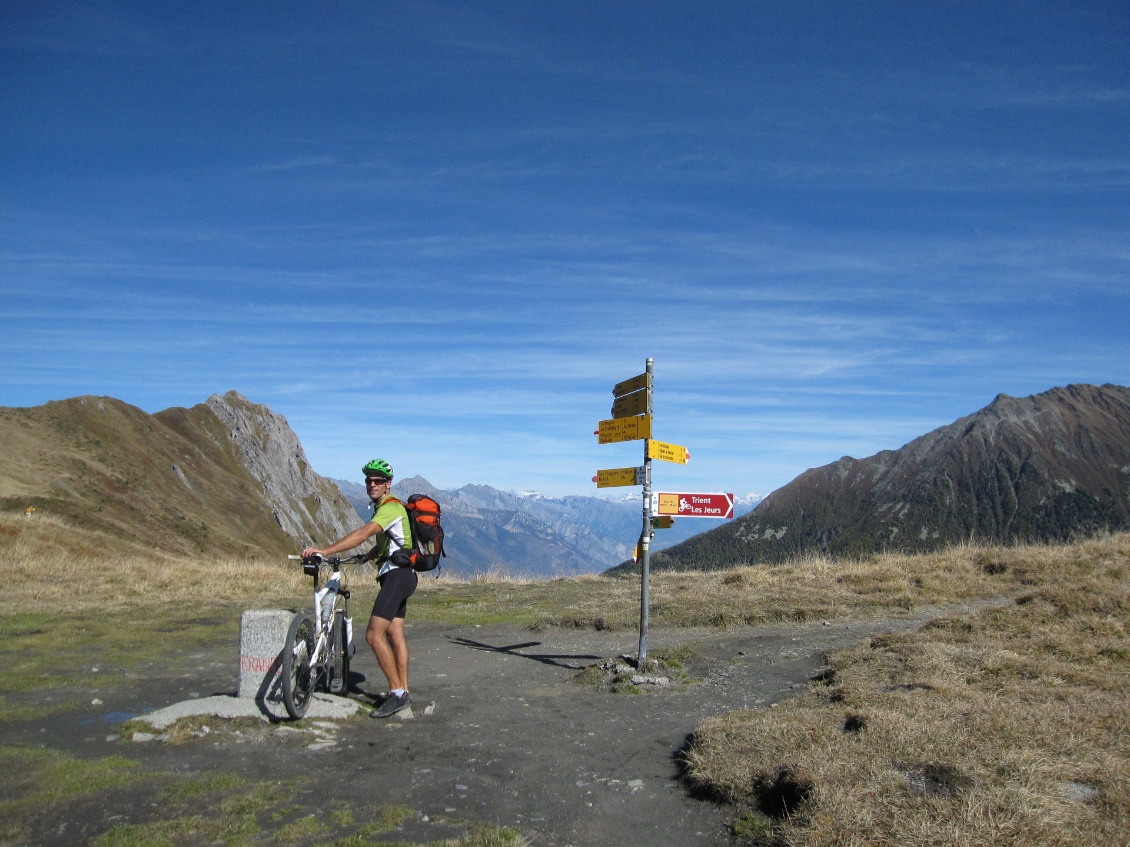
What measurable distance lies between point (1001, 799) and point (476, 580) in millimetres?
17815

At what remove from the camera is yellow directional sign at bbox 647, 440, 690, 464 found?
9445 millimetres

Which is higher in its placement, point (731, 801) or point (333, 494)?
point (333, 494)

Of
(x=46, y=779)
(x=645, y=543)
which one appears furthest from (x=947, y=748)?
(x=46, y=779)

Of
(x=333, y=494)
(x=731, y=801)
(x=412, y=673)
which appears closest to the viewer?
(x=731, y=801)

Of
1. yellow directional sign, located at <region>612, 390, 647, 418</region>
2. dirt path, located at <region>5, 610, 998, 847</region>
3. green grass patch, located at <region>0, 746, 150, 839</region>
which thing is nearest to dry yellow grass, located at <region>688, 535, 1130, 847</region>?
dirt path, located at <region>5, 610, 998, 847</region>

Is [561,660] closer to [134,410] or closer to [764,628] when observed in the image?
[764,628]

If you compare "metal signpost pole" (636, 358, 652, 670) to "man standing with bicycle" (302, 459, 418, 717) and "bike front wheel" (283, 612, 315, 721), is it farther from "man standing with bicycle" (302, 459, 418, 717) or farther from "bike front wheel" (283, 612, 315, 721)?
"bike front wheel" (283, 612, 315, 721)

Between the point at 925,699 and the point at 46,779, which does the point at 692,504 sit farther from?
the point at 46,779

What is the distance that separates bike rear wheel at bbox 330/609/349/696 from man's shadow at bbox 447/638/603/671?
9.80 feet

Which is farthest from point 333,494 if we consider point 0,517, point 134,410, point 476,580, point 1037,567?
point 1037,567

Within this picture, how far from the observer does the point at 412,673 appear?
9.37 m

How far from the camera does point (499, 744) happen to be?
651 centimetres

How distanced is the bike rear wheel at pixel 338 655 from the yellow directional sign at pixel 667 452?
3.98 m

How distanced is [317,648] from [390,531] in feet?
4.07
